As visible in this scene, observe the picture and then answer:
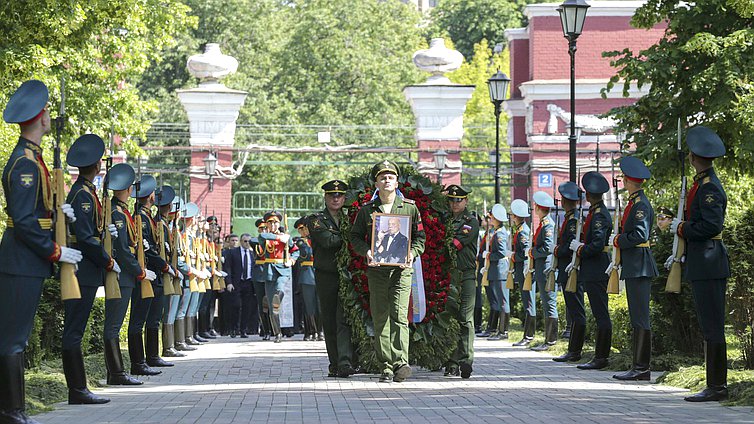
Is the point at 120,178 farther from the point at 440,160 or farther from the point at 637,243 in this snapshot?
the point at 440,160

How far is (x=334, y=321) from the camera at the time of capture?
52.9 ft

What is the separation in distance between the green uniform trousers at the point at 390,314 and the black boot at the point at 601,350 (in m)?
3.02

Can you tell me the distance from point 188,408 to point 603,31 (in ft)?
108

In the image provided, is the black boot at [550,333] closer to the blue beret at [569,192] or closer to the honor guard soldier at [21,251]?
the blue beret at [569,192]

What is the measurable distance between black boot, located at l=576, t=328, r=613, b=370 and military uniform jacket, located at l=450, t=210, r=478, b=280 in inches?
77.5

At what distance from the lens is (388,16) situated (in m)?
61.2

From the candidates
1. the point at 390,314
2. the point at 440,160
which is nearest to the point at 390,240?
the point at 390,314

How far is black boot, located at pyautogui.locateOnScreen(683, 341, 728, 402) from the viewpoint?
12.8m

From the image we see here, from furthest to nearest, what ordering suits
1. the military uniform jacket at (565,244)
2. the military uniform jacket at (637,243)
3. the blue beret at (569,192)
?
the blue beret at (569,192)
the military uniform jacket at (565,244)
the military uniform jacket at (637,243)

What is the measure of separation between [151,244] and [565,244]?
547cm

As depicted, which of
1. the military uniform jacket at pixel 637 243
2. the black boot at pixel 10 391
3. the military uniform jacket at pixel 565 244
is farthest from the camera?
the military uniform jacket at pixel 565 244

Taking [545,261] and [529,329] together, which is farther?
[529,329]

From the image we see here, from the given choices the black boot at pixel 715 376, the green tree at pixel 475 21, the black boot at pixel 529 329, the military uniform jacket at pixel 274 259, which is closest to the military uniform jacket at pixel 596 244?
the black boot at pixel 715 376

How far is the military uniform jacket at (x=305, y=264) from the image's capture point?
24.6 meters
